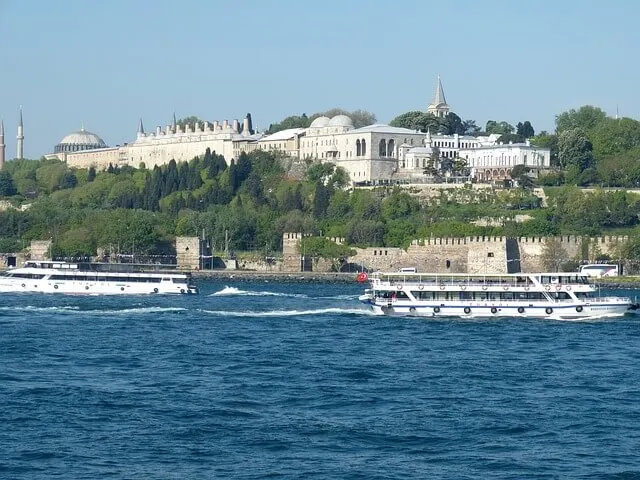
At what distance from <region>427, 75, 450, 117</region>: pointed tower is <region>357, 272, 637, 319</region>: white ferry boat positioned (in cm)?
8429

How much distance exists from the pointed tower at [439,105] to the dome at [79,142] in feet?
141

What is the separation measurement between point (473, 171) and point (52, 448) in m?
90.1

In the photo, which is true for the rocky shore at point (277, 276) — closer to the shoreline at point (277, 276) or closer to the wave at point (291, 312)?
the shoreline at point (277, 276)

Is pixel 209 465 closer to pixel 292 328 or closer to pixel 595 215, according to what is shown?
pixel 292 328

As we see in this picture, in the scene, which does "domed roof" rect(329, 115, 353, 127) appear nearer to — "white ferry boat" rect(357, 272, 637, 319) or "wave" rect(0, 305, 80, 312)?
"wave" rect(0, 305, 80, 312)

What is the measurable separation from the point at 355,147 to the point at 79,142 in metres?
59.2

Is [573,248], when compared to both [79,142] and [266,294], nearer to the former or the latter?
[266,294]

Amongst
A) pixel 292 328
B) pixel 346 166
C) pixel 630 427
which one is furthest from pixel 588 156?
pixel 630 427

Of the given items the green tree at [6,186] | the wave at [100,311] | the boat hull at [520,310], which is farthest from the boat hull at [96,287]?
the green tree at [6,186]

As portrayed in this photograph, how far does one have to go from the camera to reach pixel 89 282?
215 ft

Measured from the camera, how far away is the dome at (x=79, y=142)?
6585 inches

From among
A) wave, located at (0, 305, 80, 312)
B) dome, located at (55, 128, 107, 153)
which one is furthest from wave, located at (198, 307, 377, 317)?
dome, located at (55, 128, 107, 153)

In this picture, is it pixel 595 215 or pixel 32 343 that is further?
pixel 595 215

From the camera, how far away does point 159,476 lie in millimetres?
25641
